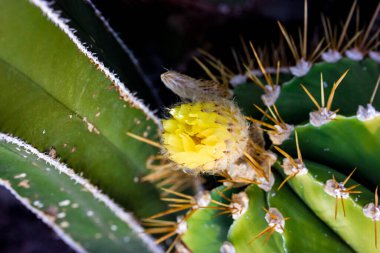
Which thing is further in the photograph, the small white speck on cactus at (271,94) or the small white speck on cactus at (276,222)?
the small white speck on cactus at (271,94)

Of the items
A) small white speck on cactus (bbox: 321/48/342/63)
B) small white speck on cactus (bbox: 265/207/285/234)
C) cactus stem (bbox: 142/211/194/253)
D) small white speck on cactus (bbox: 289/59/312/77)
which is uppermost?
small white speck on cactus (bbox: 321/48/342/63)

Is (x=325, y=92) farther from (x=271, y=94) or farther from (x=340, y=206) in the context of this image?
(x=340, y=206)

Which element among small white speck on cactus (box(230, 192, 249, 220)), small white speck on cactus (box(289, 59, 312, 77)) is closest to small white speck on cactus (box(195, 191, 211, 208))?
small white speck on cactus (box(230, 192, 249, 220))

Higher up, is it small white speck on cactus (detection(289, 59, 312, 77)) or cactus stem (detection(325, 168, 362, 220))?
small white speck on cactus (detection(289, 59, 312, 77))

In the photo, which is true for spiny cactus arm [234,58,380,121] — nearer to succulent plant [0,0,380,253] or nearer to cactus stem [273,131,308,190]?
succulent plant [0,0,380,253]

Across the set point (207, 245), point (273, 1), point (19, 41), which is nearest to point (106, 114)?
point (19, 41)

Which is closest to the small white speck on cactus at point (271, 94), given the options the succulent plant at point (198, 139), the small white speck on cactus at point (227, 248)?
the succulent plant at point (198, 139)

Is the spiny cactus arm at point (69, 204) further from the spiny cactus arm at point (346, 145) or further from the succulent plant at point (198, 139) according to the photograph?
the spiny cactus arm at point (346, 145)

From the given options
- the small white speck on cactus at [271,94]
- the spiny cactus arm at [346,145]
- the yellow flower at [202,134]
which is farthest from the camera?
the small white speck on cactus at [271,94]
